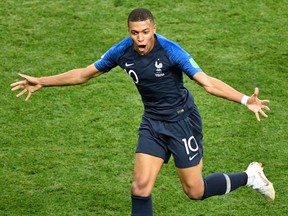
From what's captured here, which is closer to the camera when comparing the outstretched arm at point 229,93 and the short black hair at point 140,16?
the outstretched arm at point 229,93

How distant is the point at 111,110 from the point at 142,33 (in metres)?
3.29

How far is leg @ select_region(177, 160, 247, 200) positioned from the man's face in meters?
1.29

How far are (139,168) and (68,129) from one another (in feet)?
8.72

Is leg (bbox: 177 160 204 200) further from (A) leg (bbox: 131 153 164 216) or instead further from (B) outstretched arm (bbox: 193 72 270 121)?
(B) outstretched arm (bbox: 193 72 270 121)

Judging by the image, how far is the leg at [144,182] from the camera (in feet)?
28.0

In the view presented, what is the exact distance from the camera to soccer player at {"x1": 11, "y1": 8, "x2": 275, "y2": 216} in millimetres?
8375

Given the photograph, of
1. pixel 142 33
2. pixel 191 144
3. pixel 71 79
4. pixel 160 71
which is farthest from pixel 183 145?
pixel 71 79

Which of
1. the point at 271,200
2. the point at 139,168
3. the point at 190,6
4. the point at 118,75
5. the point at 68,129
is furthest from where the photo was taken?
the point at 190,6

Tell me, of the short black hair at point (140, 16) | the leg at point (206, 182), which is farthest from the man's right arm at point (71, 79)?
the leg at point (206, 182)

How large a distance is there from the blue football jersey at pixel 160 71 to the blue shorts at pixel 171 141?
7 centimetres

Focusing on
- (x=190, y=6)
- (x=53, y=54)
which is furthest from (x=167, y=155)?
(x=190, y=6)

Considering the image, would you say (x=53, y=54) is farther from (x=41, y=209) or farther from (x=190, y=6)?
(x=41, y=209)

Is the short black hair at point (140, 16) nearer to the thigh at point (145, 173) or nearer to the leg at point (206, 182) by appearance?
the thigh at point (145, 173)

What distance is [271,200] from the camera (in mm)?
9438
